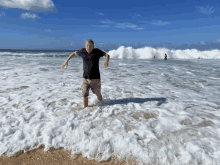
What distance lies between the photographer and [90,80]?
3.95 m

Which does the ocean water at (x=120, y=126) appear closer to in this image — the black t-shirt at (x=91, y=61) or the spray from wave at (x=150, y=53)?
the black t-shirt at (x=91, y=61)

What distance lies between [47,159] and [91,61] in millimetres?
2375

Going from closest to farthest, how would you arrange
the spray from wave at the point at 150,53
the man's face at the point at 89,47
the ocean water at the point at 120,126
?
the ocean water at the point at 120,126, the man's face at the point at 89,47, the spray from wave at the point at 150,53

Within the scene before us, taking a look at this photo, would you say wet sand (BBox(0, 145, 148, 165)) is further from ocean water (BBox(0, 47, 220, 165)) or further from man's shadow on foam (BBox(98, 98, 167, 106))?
man's shadow on foam (BBox(98, 98, 167, 106))

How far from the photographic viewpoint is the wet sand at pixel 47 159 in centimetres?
241

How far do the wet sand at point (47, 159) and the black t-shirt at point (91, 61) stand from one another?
200 centimetres

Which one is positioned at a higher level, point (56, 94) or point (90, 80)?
point (90, 80)

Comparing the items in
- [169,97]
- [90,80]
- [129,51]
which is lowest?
[169,97]

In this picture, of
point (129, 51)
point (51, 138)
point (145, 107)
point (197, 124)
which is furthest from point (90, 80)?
point (129, 51)

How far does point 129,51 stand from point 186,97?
127ft

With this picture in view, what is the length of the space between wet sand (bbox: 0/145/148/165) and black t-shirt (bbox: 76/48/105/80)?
2.00 metres

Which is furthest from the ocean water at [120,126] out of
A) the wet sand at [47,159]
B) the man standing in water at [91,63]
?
the man standing in water at [91,63]

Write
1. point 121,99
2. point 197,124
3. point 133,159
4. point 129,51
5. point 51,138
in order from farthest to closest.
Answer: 1. point 129,51
2. point 121,99
3. point 197,124
4. point 51,138
5. point 133,159

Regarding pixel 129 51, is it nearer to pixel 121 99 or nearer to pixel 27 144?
pixel 121 99
